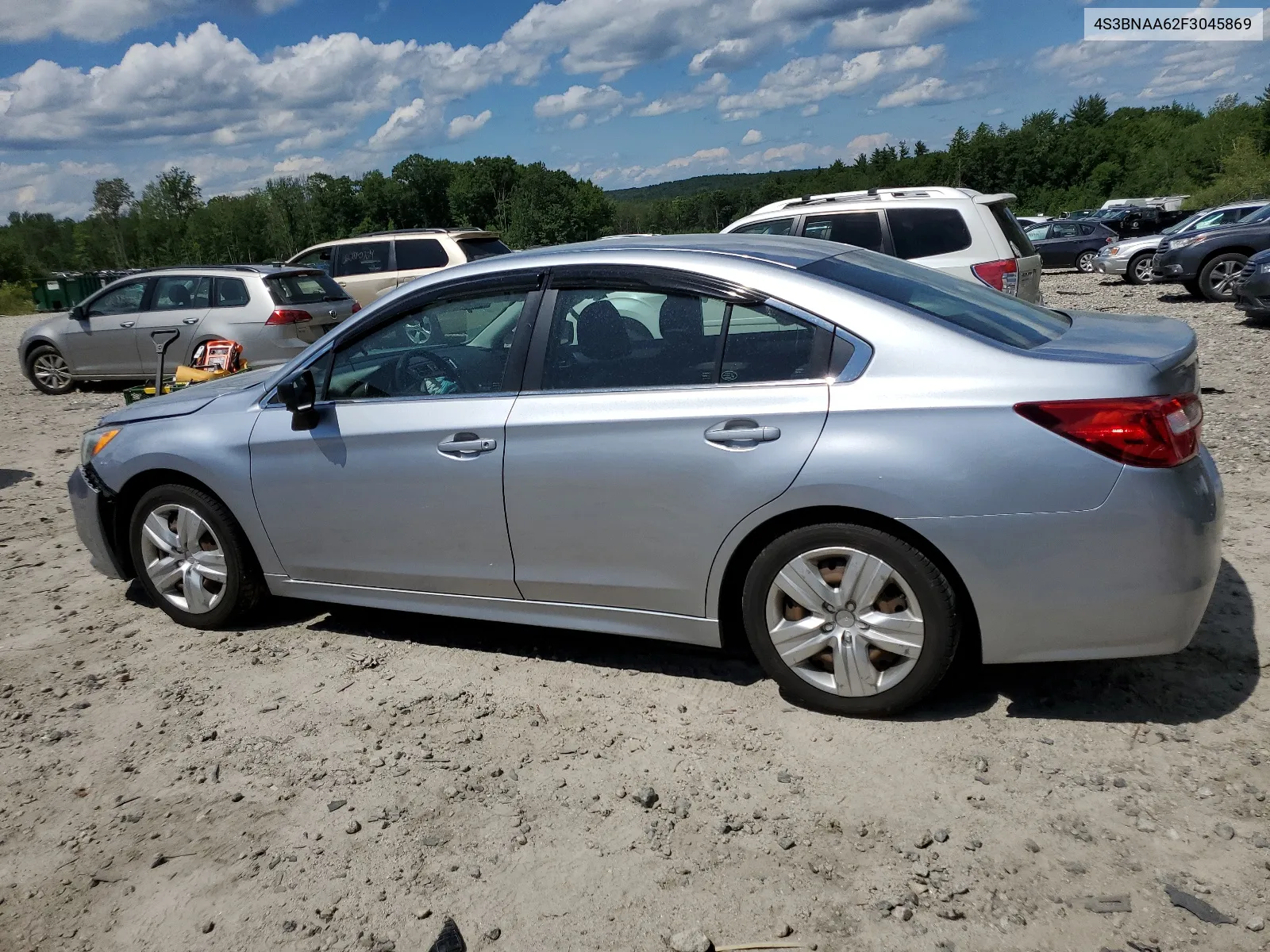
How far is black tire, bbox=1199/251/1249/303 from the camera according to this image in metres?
17.7

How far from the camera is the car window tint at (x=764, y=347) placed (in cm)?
355

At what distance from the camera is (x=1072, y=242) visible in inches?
1161

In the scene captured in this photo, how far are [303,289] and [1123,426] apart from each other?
11.2 m

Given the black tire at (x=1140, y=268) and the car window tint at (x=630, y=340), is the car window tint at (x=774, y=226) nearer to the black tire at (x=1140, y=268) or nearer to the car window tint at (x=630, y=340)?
the car window tint at (x=630, y=340)

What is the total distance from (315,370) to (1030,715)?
3.23m

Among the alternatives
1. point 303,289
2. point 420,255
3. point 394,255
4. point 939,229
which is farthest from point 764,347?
point 394,255

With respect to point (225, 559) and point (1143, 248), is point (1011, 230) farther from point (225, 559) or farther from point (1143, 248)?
point (1143, 248)

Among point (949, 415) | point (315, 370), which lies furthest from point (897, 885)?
point (315, 370)

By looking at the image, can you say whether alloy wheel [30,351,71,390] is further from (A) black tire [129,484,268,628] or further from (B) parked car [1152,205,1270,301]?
(B) parked car [1152,205,1270,301]

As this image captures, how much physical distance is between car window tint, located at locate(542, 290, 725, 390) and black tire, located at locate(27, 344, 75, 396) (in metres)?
12.0

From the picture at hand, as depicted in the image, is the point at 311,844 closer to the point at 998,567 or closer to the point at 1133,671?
the point at 998,567

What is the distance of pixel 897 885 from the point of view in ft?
9.11

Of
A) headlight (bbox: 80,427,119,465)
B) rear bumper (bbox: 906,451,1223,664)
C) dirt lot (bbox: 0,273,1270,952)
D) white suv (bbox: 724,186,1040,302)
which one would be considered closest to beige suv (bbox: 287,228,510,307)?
white suv (bbox: 724,186,1040,302)

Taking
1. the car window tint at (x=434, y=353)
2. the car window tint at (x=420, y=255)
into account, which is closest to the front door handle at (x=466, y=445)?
the car window tint at (x=434, y=353)
